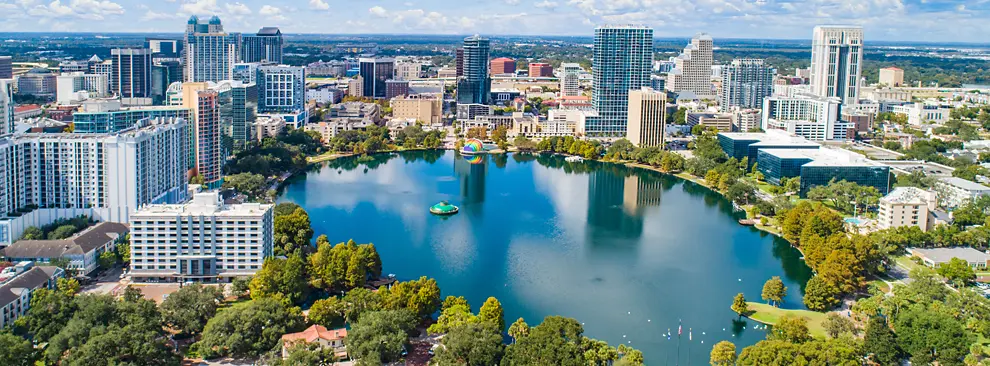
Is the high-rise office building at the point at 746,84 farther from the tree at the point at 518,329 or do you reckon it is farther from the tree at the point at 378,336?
the tree at the point at 378,336

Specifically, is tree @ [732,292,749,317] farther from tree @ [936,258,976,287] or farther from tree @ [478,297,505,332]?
tree @ [936,258,976,287]

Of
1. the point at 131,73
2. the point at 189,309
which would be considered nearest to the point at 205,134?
the point at 189,309

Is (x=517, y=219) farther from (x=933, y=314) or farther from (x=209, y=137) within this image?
(x=933, y=314)

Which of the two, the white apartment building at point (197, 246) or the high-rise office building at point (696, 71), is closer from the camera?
the white apartment building at point (197, 246)

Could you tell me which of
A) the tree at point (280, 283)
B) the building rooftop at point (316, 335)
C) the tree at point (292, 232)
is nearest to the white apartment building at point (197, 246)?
the tree at point (280, 283)

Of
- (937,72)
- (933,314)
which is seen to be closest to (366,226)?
(933,314)

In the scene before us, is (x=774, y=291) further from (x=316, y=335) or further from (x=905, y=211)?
(x=316, y=335)

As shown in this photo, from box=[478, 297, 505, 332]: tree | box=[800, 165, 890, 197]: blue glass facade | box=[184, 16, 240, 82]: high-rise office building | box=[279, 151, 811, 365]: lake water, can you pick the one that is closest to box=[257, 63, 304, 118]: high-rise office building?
box=[184, 16, 240, 82]: high-rise office building
